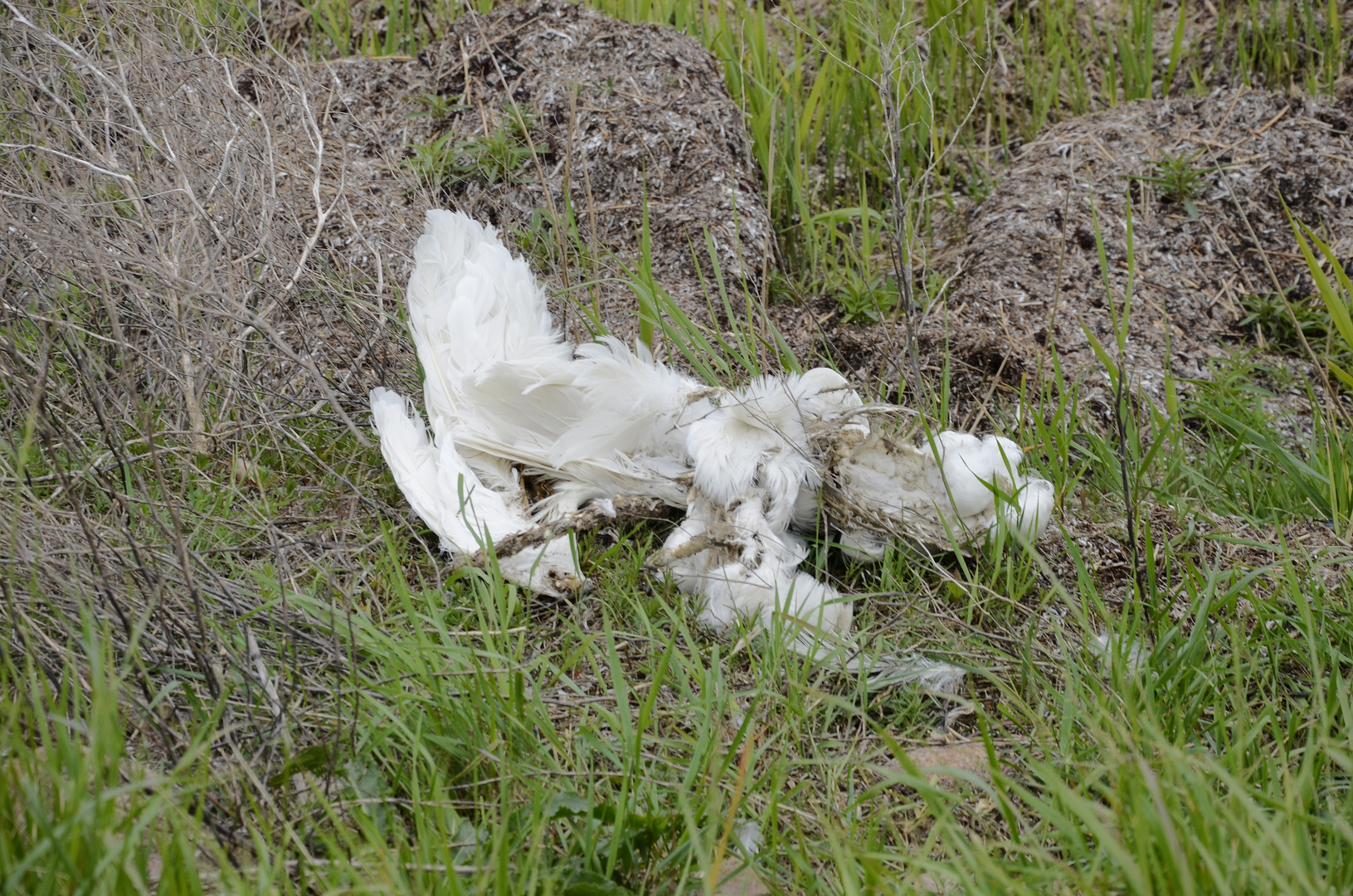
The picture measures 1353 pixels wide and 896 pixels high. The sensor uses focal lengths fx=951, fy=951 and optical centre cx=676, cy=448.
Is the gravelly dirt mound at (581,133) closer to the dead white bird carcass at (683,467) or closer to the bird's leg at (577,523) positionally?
the dead white bird carcass at (683,467)

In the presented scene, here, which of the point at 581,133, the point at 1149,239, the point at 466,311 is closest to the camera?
the point at 466,311

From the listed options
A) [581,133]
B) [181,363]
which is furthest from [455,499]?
[581,133]

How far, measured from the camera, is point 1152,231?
352 centimetres

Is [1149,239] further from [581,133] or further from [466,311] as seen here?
[466,311]

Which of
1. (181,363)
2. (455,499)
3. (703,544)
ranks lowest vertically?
(703,544)

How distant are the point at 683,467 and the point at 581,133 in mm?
1936

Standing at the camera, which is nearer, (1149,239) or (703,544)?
(703,544)

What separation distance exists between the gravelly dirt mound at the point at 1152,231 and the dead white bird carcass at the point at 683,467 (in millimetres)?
1099

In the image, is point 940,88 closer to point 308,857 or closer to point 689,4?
point 689,4

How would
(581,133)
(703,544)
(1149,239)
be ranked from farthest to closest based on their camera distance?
(581,133), (1149,239), (703,544)

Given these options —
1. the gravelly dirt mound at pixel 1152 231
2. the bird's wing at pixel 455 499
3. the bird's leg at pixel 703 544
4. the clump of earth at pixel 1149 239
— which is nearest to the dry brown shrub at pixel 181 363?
the bird's wing at pixel 455 499

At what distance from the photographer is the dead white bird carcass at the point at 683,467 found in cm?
208

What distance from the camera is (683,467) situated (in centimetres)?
230

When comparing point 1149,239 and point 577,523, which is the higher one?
point 577,523
